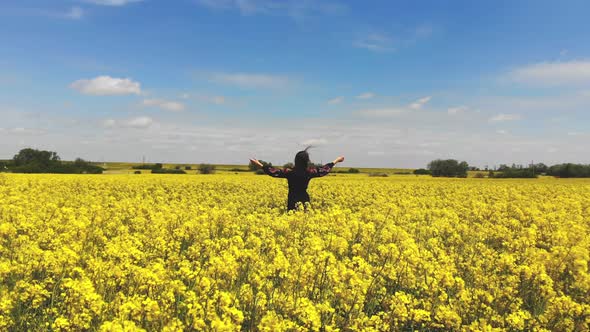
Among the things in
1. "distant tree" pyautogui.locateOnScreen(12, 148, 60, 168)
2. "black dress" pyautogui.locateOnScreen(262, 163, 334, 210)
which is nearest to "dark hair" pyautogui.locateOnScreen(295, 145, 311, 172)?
"black dress" pyautogui.locateOnScreen(262, 163, 334, 210)

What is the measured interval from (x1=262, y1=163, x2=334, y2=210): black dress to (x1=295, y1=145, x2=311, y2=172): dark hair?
159mm

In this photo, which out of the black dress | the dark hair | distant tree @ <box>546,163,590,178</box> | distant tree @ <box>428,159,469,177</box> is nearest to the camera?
Answer: the dark hair

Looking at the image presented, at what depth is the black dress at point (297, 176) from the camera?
1107 cm

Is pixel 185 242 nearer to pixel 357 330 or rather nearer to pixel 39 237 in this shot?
pixel 39 237

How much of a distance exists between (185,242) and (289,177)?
138 inches

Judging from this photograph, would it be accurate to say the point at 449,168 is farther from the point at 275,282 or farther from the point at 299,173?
the point at 275,282

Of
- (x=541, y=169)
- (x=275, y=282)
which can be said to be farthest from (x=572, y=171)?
(x=275, y=282)

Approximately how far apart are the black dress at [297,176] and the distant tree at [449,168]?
54531 millimetres

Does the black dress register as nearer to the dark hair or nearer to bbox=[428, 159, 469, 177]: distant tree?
the dark hair

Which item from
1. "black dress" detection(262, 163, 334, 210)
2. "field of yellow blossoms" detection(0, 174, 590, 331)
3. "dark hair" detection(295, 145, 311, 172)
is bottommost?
"field of yellow blossoms" detection(0, 174, 590, 331)

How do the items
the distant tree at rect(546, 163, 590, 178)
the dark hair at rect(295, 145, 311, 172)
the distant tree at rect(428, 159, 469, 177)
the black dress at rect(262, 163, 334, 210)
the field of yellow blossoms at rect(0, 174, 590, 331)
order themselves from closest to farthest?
the field of yellow blossoms at rect(0, 174, 590, 331), the dark hair at rect(295, 145, 311, 172), the black dress at rect(262, 163, 334, 210), the distant tree at rect(546, 163, 590, 178), the distant tree at rect(428, 159, 469, 177)

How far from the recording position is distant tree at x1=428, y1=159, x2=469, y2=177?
62562 millimetres

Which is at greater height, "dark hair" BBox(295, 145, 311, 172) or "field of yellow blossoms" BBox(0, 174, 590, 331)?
"dark hair" BBox(295, 145, 311, 172)

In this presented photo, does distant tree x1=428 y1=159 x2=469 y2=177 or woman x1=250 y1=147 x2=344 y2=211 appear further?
distant tree x1=428 y1=159 x2=469 y2=177
